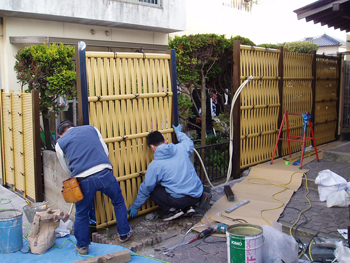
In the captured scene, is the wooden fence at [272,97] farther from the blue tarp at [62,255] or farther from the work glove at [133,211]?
the blue tarp at [62,255]

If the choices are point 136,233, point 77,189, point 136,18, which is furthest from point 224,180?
point 136,18

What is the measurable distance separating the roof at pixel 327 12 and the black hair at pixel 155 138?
4.04 meters

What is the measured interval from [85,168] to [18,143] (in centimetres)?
280

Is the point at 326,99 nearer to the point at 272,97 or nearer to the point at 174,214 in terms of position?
the point at 272,97

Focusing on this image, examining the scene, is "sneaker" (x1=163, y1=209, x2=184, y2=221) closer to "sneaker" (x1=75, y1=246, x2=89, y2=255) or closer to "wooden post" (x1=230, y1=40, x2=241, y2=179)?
"sneaker" (x1=75, y1=246, x2=89, y2=255)

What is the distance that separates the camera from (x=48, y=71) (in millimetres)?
6637

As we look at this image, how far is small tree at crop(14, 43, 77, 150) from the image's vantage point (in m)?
6.53

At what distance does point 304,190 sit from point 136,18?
8.14m

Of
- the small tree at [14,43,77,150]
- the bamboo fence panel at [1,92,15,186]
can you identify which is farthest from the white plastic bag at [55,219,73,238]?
the small tree at [14,43,77,150]

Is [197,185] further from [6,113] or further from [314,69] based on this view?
[314,69]

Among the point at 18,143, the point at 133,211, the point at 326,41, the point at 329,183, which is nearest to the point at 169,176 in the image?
the point at 133,211

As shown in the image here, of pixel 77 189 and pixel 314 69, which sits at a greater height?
pixel 314 69

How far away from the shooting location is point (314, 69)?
963 centimetres

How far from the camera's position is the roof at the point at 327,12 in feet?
21.7
